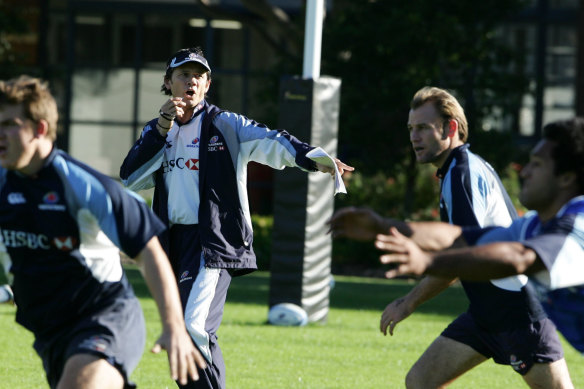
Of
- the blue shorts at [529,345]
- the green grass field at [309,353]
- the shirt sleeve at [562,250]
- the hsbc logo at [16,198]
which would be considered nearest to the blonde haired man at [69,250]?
the hsbc logo at [16,198]

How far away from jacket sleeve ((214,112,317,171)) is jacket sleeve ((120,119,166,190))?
42 centimetres

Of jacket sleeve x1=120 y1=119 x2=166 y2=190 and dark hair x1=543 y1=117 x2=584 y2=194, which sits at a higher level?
dark hair x1=543 y1=117 x2=584 y2=194

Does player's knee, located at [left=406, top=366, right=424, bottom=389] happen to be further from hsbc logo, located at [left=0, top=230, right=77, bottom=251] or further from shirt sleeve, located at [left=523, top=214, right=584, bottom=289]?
hsbc logo, located at [left=0, top=230, right=77, bottom=251]

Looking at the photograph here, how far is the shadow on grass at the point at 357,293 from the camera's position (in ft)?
49.8

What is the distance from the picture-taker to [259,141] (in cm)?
657

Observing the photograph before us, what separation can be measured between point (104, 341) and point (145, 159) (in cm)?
234

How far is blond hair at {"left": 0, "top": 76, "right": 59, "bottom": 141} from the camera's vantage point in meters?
4.41

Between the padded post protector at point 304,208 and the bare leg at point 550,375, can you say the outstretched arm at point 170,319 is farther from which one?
the padded post protector at point 304,208

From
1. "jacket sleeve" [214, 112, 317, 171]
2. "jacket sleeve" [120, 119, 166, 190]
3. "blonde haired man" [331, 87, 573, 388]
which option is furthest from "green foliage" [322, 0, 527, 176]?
"blonde haired man" [331, 87, 573, 388]

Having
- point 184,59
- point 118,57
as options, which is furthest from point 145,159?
point 118,57

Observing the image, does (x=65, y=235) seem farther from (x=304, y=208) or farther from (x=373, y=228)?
(x=304, y=208)

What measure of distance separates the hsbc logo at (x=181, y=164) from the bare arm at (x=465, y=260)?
9.39ft

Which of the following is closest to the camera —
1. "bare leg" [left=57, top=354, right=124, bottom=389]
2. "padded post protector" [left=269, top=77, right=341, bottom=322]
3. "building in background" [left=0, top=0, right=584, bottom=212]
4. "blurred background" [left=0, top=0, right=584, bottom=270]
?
"bare leg" [left=57, top=354, right=124, bottom=389]

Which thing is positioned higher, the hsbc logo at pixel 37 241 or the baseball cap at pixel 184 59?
the baseball cap at pixel 184 59
